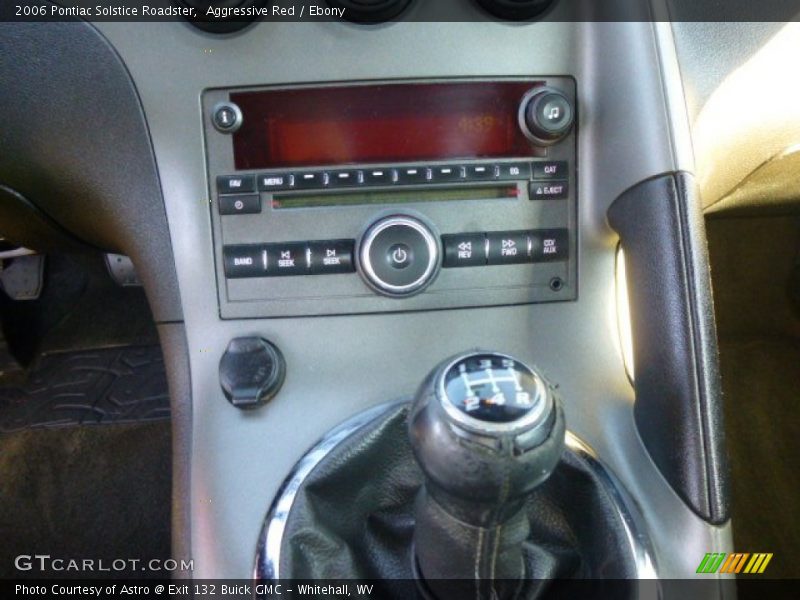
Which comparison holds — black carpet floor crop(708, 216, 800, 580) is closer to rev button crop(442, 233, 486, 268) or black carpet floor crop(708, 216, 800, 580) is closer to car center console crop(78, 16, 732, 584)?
car center console crop(78, 16, 732, 584)

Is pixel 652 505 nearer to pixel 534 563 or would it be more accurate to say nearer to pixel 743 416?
pixel 534 563

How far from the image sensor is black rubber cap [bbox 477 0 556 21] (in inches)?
31.4

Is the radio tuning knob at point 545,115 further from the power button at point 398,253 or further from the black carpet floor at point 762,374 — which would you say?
the black carpet floor at point 762,374

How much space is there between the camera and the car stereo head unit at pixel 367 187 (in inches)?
32.4

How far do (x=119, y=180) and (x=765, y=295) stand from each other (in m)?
1.53

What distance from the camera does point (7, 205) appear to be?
100 cm

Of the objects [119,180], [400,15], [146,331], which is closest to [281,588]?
[119,180]

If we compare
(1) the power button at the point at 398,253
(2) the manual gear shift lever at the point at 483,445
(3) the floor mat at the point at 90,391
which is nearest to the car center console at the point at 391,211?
(1) the power button at the point at 398,253

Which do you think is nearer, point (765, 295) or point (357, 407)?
point (357, 407)
